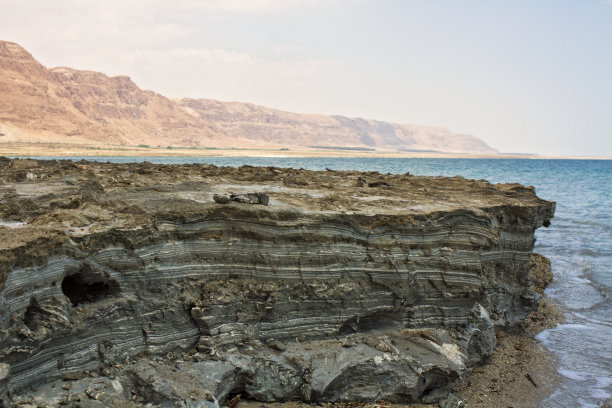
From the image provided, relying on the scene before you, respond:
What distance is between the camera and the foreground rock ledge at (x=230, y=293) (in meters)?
5.71

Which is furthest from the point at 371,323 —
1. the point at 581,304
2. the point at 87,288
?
the point at 581,304

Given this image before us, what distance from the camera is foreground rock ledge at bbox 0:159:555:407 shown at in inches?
225

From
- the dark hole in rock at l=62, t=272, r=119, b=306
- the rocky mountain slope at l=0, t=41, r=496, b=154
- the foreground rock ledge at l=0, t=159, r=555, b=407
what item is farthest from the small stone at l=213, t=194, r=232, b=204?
the rocky mountain slope at l=0, t=41, r=496, b=154

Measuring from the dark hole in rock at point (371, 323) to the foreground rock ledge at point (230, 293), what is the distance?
26 mm

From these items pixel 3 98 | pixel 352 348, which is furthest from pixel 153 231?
pixel 3 98

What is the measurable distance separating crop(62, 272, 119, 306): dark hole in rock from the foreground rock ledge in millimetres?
19

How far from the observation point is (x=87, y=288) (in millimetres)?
6586

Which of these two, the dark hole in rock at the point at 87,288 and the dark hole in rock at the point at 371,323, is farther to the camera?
the dark hole in rock at the point at 371,323

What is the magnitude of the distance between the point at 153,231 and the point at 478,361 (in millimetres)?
5756

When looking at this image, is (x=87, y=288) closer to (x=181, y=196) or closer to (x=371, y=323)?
(x=181, y=196)

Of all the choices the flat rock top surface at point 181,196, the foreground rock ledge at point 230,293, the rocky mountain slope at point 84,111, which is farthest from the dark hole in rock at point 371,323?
the rocky mountain slope at point 84,111

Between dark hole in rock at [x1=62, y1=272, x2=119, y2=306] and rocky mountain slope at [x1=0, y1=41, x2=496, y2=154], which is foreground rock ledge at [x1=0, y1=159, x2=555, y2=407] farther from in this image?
rocky mountain slope at [x1=0, y1=41, x2=496, y2=154]

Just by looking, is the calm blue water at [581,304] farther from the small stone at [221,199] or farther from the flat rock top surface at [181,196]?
the small stone at [221,199]

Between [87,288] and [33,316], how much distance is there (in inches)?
39.8
